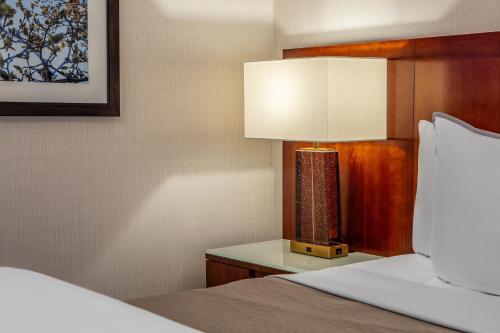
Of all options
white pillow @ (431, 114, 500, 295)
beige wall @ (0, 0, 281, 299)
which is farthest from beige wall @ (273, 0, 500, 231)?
white pillow @ (431, 114, 500, 295)

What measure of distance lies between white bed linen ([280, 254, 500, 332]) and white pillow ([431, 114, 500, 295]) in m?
0.05

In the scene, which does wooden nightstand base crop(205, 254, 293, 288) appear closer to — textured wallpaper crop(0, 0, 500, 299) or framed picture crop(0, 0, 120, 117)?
textured wallpaper crop(0, 0, 500, 299)

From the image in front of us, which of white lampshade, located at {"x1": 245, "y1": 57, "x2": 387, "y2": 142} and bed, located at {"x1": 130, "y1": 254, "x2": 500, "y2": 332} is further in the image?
white lampshade, located at {"x1": 245, "y1": 57, "x2": 387, "y2": 142}

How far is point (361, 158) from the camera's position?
3.23 m

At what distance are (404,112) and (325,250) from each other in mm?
622

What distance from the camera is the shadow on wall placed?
2836mm

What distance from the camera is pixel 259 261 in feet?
10.1

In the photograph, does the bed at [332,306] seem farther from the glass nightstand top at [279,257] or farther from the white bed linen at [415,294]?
the glass nightstand top at [279,257]

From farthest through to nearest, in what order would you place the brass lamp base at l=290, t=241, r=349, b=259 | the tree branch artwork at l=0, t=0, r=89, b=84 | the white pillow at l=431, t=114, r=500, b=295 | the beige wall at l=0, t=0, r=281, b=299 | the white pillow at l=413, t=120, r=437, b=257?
1. the brass lamp base at l=290, t=241, r=349, b=259
2. the beige wall at l=0, t=0, r=281, b=299
3. the tree branch artwork at l=0, t=0, r=89, b=84
4. the white pillow at l=413, t=120, r=437, b=257
5. the white pillow at l=431, t=114, r=500, b=295

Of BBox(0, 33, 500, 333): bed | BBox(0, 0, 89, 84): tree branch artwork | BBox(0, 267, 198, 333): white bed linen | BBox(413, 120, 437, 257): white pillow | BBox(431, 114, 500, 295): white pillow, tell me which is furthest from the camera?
BBox(0, 0, 89, 84): tree branch artwork

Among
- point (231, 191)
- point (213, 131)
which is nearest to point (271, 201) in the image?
point (231, 191)

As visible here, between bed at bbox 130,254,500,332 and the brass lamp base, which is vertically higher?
bed at bbox 130,254,500,332

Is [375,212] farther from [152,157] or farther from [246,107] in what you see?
[152,157]

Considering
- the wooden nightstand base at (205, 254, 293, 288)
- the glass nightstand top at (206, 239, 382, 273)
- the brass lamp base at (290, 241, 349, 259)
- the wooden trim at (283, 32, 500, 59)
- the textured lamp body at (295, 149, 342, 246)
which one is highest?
the wooden trim at (283, 32, 500, 59)
